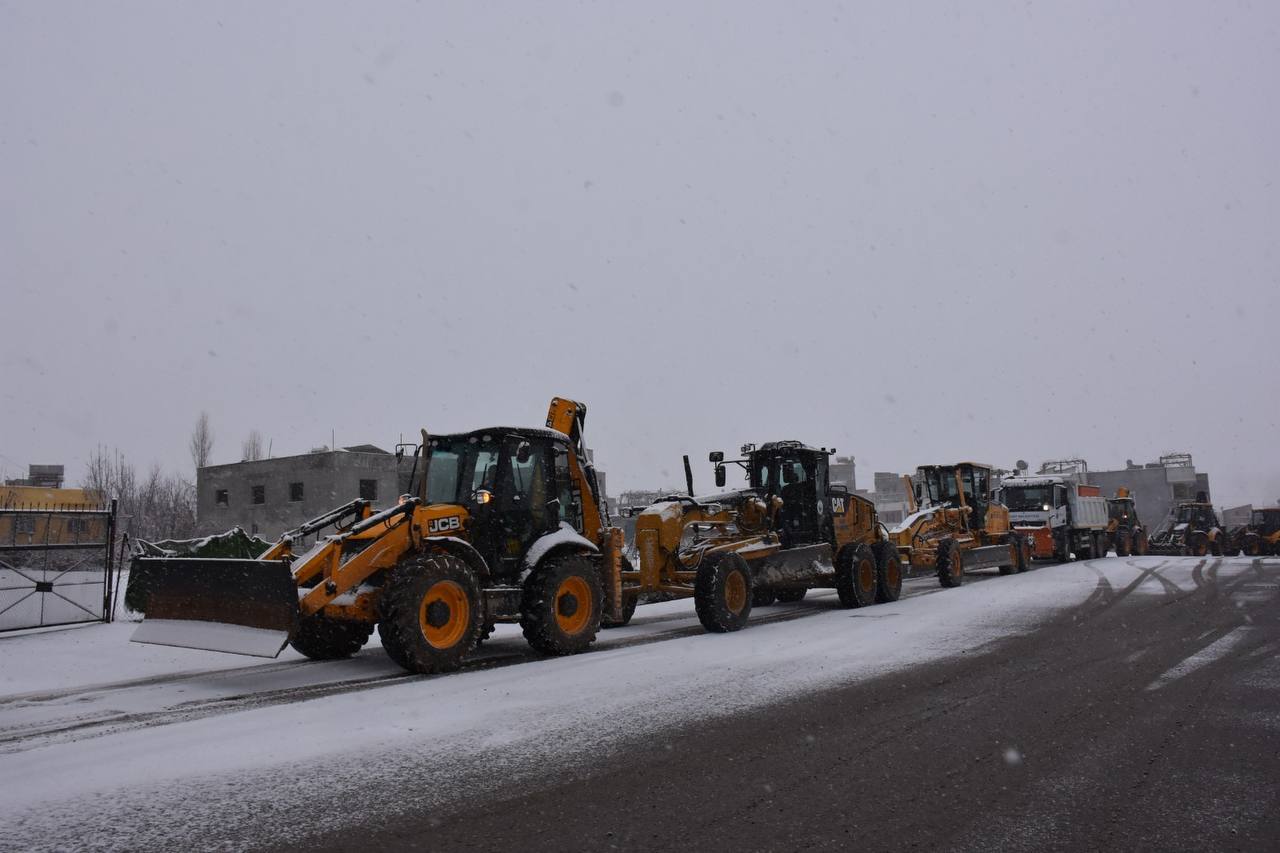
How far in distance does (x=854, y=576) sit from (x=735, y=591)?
330cm

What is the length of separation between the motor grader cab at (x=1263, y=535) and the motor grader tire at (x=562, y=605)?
30.2m

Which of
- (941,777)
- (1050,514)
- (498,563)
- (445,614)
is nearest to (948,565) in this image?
(1050,514)

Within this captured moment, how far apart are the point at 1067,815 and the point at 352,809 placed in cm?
354

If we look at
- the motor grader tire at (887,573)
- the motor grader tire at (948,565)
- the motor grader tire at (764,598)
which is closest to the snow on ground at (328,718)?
the motor grader tire at (764,598)

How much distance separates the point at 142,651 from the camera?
10438mm

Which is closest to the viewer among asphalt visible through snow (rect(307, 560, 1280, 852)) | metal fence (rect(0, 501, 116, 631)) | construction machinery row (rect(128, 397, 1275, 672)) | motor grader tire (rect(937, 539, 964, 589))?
asphalt visible through snow (rect(307, 560, 1280, 852))

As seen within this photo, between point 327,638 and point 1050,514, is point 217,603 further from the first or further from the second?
point 1050,514

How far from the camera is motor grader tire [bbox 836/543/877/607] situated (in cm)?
1432

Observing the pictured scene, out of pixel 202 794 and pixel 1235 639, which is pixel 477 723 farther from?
pixel 1235 639

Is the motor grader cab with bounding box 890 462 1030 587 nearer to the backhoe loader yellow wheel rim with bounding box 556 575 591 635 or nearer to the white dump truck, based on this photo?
the white dump truck

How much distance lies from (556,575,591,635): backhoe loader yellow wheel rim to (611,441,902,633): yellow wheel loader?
146 cm

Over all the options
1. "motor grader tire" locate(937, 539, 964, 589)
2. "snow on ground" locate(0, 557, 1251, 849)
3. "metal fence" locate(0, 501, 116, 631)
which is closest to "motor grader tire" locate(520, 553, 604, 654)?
"snow on ground" locate(0, 557, 1251, 849)

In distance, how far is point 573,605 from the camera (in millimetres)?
9891

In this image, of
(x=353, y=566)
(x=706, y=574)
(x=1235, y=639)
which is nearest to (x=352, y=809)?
(x=353, y=566)
